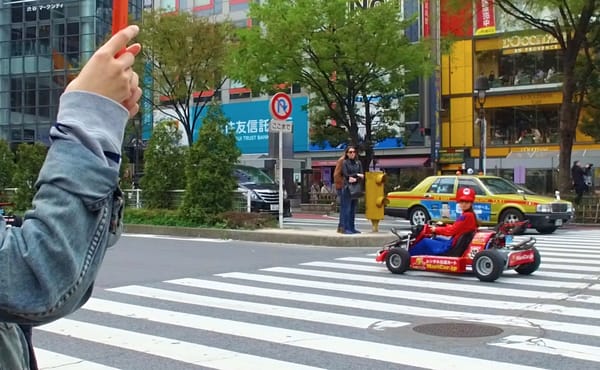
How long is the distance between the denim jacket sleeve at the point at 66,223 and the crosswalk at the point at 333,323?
424cm

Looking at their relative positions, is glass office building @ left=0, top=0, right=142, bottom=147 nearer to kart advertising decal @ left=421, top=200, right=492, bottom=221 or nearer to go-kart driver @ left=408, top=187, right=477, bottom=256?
kart advertising decal @ left=421, top=200, right=492, bottom=221

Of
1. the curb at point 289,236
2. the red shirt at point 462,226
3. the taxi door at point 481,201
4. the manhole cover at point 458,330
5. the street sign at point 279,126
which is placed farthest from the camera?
the taxi door at point 481,201

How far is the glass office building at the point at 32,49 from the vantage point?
49.8 m

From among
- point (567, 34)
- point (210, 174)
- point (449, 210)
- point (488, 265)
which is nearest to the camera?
point (488, 265)

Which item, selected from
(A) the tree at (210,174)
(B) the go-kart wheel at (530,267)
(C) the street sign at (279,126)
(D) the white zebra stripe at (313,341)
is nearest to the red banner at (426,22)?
(A) the tree at (210,174)

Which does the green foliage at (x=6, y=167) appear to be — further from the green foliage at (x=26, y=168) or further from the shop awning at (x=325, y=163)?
the shop awning at (x=325, y=163)

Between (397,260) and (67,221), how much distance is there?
31.2ft

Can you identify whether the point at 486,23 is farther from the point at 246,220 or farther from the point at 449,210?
the point at 246,220

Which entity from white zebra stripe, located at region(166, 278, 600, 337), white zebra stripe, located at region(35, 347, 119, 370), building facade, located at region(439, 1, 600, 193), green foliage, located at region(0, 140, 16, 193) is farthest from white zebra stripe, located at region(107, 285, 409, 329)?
building facade, located at region(439, 1, 600, 193)

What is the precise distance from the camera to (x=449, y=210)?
19.6 meters

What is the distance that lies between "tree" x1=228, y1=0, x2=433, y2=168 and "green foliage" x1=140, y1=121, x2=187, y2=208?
8.08 m

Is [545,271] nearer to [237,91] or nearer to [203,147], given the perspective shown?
[203,147]

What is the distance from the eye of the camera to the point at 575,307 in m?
7.74

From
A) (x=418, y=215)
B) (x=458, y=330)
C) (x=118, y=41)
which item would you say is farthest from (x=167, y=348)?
(x=418, y=215)
